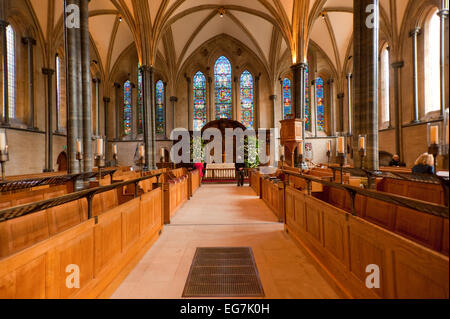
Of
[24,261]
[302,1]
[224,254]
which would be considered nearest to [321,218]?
[224,254]

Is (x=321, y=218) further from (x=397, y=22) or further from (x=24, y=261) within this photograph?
(x=397, y=22)

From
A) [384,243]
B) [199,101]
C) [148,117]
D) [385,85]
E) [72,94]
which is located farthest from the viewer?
[199,101]

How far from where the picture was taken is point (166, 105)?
19562 millimetres

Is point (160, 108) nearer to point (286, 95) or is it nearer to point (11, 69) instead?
point (11, 69)

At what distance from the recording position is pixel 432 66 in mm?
12016

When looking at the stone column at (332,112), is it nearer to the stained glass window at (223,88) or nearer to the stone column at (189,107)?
the stained glass window at (223,88)

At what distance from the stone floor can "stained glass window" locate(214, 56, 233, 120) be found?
1378cm

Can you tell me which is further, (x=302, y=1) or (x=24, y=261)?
(x=302, y=1)

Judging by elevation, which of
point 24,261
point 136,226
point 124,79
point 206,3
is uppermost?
point 206,3

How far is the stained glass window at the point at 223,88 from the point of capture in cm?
1986

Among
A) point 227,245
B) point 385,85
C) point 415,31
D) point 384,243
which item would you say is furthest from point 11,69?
point 385,85

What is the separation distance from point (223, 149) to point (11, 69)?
40.4 ft

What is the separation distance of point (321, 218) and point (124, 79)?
19961 millimetres

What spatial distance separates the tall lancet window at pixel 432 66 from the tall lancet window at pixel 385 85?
273 centimetres
